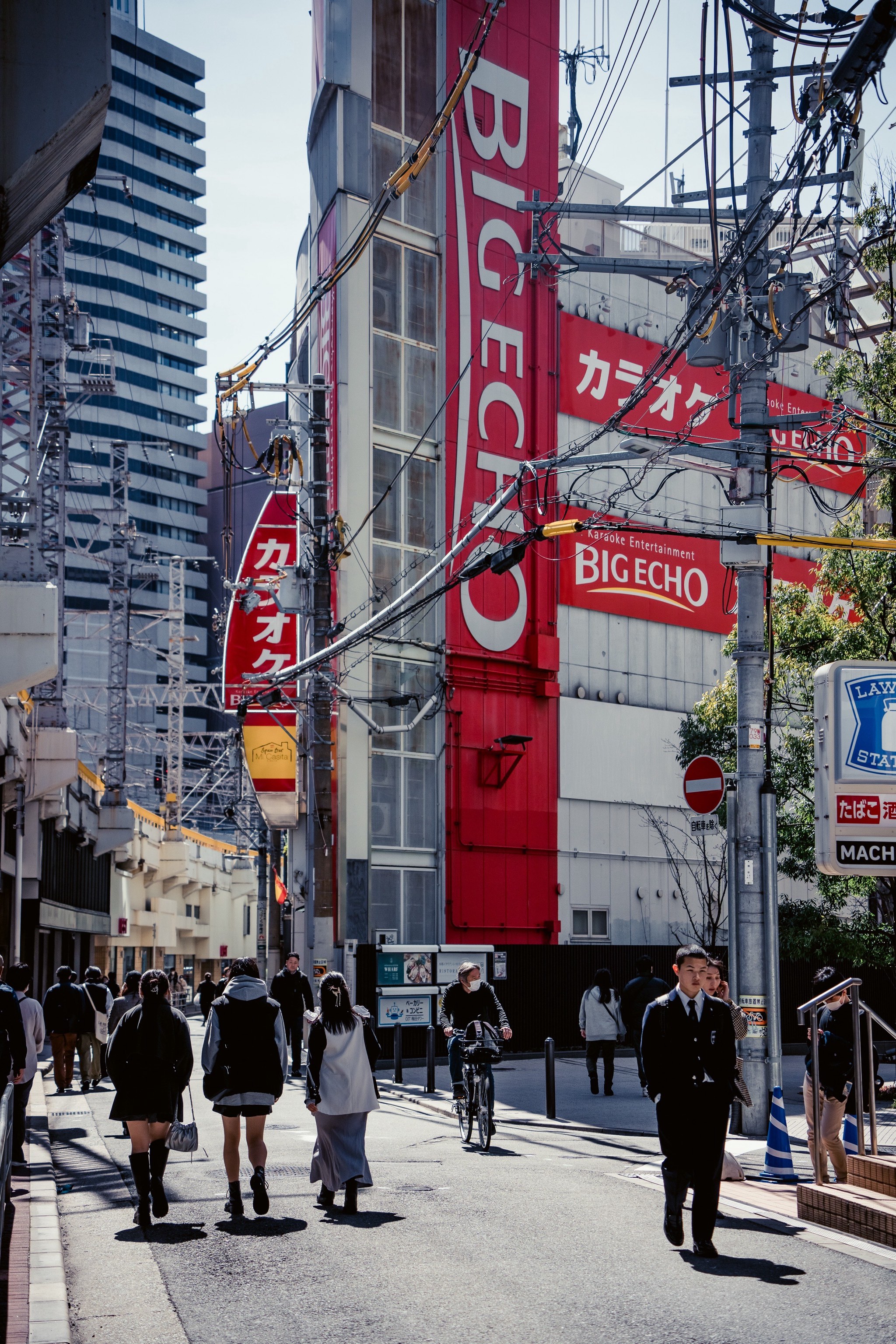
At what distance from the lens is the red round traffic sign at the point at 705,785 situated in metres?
14.9

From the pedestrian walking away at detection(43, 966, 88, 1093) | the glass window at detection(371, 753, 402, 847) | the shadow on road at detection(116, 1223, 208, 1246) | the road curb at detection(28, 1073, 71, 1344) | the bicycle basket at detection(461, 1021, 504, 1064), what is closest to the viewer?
the road curb at detection(28, 1073, 71, 1344)

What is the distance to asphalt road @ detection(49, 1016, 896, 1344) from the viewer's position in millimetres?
7148

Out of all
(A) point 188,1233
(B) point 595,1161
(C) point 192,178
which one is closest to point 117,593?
(B) point 595,1161

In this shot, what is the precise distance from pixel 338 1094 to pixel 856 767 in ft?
17.2

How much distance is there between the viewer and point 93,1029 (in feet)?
74.7

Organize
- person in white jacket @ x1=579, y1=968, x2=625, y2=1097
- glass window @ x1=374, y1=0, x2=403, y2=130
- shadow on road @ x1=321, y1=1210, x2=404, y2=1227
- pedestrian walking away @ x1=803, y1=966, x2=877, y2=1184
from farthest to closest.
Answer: glass window @ x1=374, y1=0, x2=403, y2=130 < person in white jacket @ x1=579, y1=968, x2=625, y2=1097 < pedestrian walking away @ x1=803, y1=966, x2=877, y2=1184 < shadow on road @ x1=321, y1=1210, x2=404, y2=1227

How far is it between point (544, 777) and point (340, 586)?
6392 millimetres

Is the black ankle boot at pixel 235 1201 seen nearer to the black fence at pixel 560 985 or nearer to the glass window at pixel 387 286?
the black fence at pixel 560 985

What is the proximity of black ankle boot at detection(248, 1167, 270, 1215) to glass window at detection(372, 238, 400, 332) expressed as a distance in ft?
76.4

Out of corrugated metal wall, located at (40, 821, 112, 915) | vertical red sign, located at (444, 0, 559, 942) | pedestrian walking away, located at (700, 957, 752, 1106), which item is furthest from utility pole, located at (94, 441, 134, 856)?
pedestrian walking away, located at (700, 957, 752, 1106)

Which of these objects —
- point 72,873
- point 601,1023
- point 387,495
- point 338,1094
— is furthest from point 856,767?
point 72,873

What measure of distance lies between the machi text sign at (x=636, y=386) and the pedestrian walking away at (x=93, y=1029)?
16682 mm

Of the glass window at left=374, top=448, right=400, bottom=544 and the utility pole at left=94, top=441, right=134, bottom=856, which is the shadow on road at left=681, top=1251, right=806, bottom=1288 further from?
the utility pole at left=94, top=441, right=134, bottom=856

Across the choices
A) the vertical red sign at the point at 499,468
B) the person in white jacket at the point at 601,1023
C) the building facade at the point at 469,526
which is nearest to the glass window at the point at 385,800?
the building facade at the point at 469,526
